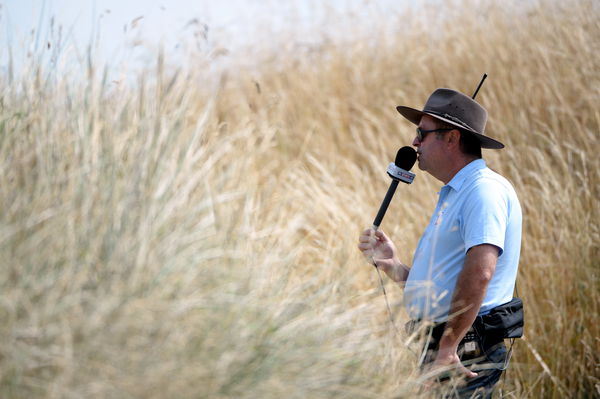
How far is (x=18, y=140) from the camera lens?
281 centimetres

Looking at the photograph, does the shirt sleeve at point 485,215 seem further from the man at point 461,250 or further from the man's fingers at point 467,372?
the man's fingers at point 467,372

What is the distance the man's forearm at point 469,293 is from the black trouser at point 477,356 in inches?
7.4

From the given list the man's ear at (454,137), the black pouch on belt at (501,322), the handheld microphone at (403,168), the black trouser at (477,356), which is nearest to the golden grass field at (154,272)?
the black trouser at (477,356)

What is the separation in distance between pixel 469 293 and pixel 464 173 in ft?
2.30

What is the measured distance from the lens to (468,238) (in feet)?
10.9

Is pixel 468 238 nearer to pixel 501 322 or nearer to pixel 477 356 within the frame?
pixel 501 322

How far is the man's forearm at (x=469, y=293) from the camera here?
3.22 metres

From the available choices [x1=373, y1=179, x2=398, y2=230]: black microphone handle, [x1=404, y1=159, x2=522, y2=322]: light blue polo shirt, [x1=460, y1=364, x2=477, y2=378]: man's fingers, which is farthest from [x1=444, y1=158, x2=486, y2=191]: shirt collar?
[x1=460, y1=364, x2=477, y2=378]: man's fingers

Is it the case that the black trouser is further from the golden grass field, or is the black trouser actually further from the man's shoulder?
the man's shoulder

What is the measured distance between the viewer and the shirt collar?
361cm

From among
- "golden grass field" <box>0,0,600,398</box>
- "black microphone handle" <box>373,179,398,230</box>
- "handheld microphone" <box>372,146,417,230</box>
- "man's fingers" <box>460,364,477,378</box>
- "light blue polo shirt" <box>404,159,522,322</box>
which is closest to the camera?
"golden grass field" <box>0,0,600,398</box>

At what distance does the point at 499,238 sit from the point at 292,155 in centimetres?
473

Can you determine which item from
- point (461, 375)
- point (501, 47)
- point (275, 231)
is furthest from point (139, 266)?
point (501, 47)

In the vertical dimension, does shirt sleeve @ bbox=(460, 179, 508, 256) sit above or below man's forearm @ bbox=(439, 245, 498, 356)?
above
